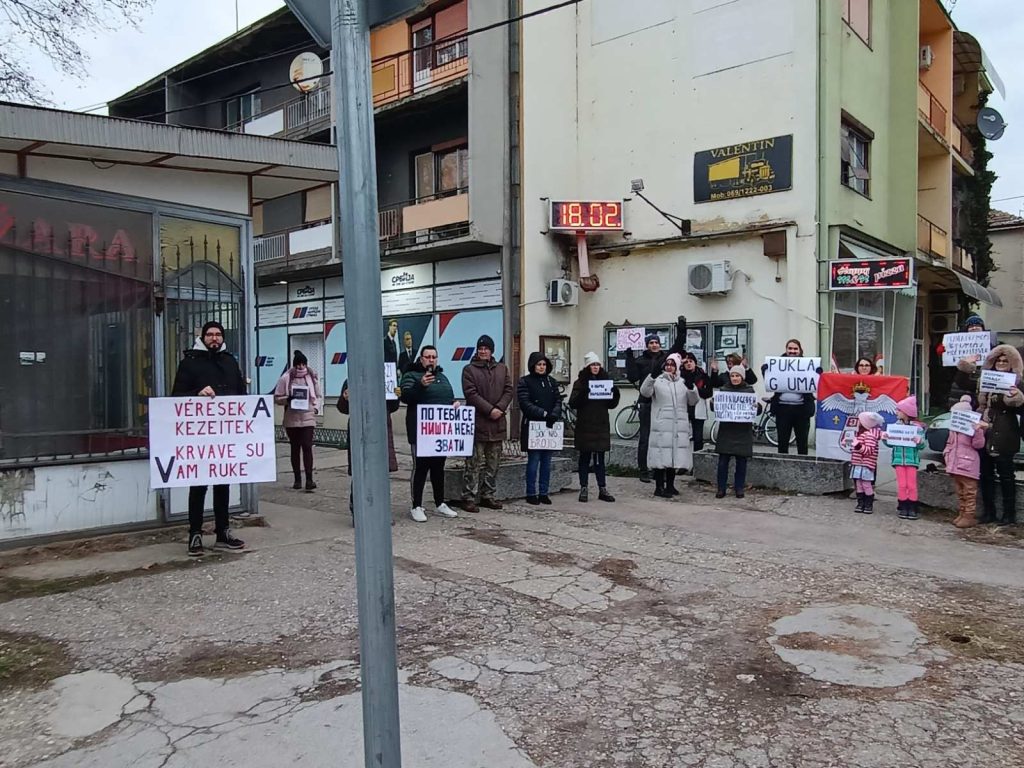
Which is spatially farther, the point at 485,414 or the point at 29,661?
the point at 485,414

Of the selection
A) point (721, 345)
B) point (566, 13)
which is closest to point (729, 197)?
point (721, 345)

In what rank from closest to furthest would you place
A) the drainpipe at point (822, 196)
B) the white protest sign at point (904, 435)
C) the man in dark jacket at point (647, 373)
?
1. the white protest sign at point (904, 435)
2. the man in dark jacket at point (647, 373)
3. the drainpipe at point (822, 196)

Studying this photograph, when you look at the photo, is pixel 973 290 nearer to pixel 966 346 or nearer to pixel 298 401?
pixel 966 346

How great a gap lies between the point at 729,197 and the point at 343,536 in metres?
11.2

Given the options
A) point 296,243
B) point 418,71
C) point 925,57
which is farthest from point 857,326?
point 296,243

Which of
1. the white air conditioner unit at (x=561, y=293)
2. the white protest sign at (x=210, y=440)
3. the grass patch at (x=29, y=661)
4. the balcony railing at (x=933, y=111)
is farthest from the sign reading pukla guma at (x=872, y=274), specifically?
the grass patch at (x=29, y=661)

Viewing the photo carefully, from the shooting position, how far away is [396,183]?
1981cm

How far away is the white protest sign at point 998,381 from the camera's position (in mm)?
7902

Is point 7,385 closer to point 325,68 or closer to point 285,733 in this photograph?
point 285,733

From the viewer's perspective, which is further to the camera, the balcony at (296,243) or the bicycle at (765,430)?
the balcony at (296,243)

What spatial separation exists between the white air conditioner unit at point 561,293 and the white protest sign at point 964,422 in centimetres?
956

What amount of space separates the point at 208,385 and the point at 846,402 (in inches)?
295

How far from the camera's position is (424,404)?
8.33 metres

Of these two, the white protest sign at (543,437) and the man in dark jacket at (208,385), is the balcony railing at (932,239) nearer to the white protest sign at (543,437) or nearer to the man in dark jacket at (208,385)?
the white protest sign at (543,437)
